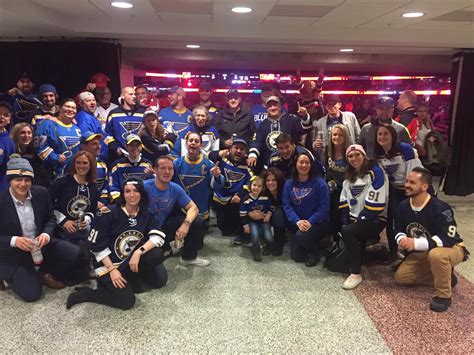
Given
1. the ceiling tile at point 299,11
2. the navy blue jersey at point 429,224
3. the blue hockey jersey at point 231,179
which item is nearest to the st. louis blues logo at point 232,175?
the blue hockey jersey at point 231,179

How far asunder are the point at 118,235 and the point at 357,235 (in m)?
1.94

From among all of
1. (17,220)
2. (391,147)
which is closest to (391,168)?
(391,147)

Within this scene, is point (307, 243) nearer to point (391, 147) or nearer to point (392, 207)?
point (392, 207)

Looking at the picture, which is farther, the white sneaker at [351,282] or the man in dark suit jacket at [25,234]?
the white sneaker at [351,282]

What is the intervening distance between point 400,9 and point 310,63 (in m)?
3.71

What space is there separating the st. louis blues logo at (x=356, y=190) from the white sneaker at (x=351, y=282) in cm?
71

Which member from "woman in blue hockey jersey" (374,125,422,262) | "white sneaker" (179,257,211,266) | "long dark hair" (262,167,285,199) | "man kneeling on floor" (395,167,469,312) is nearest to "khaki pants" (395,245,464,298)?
"man kneeling on floor" (395,167,469,312)

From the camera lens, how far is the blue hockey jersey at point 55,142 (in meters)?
3.58

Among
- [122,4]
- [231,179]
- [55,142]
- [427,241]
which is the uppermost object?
[122,4]

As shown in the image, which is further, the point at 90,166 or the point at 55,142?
the point at 55,142

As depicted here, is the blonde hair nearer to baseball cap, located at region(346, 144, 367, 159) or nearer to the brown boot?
baseball cap, located at region(346, 144, 367, 159)

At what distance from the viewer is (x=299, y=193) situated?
363 cm

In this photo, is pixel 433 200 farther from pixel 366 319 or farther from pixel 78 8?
pixel 78 8

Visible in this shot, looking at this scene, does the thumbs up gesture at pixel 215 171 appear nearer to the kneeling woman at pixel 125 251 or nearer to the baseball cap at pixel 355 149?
the kneeling woman at pixel 125 251
